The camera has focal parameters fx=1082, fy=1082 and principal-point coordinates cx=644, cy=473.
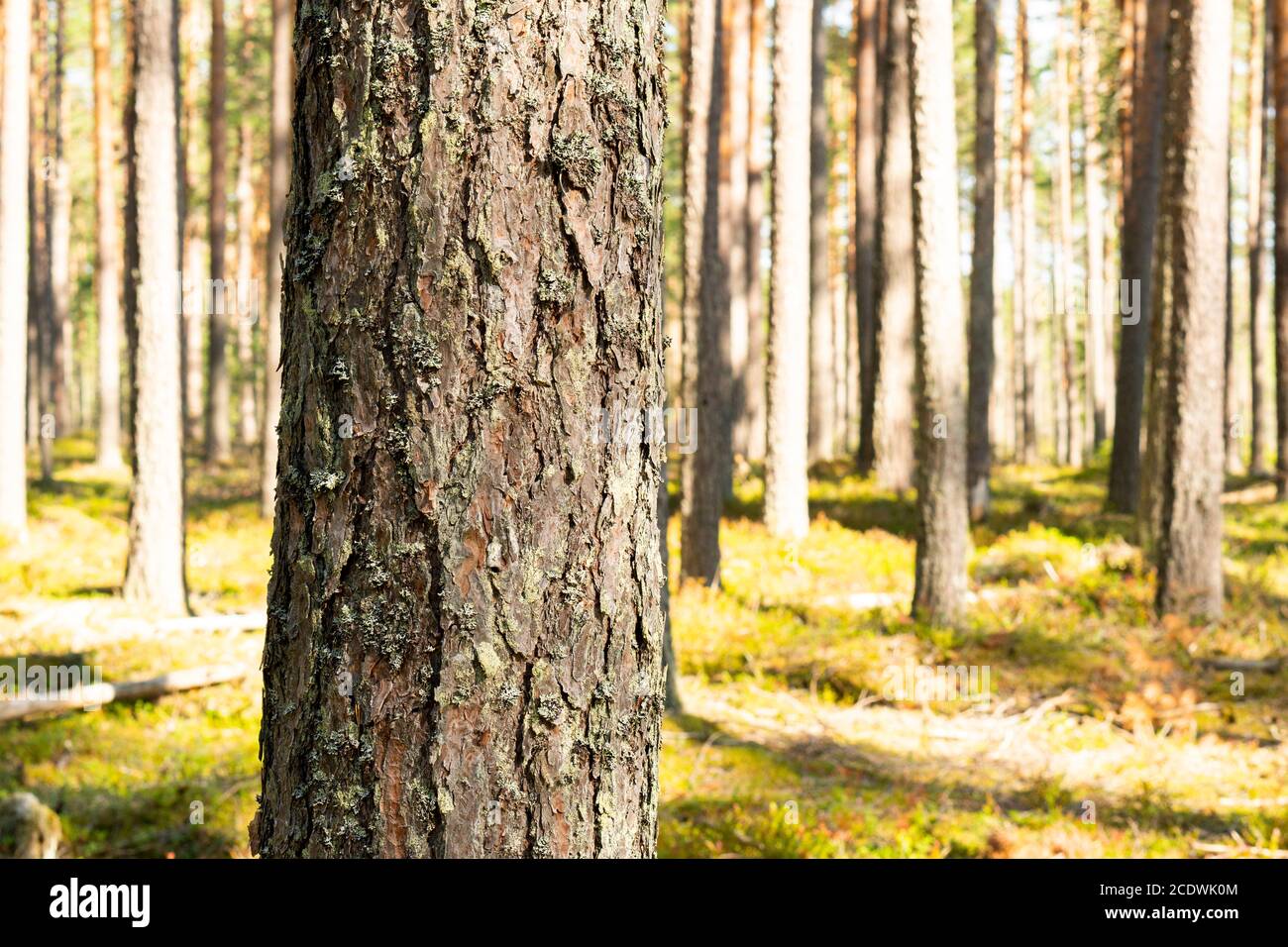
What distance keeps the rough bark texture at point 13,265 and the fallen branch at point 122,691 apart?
26.8 feet

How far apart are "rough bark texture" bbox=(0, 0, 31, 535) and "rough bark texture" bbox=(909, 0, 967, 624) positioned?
1241 centimetres

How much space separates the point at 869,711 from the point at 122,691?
232 inches

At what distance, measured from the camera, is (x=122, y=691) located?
8281 mm

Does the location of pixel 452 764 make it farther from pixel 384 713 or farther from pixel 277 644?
pixel 277 644

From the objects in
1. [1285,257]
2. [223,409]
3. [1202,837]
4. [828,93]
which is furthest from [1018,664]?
[828,93]

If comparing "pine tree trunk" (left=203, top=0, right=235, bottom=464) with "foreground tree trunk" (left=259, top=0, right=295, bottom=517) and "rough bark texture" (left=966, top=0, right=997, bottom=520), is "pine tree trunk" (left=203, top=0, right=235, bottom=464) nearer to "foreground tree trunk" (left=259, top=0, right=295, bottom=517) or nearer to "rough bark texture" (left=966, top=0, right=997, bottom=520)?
"foreground tree trunk" (left=259, top=0, right=295, bottom=517)

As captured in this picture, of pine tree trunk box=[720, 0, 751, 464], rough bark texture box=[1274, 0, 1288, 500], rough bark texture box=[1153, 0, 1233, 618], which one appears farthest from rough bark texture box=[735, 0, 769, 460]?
rough bark texture box=[1153, 0, 1233, 618]

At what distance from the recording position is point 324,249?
1.79 metres

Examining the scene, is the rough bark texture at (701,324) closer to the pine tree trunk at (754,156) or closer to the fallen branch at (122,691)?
the fallen branch at (122,691)

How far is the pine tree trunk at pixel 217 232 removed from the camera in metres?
22.1

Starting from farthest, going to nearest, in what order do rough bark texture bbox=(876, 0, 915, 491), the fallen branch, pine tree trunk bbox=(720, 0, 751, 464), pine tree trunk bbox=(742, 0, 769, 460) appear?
1. pine tree trunk bbox=(742, 0, 769, 460)
2. pine tree trunk bbox=(720, 0, 751, 464)
3. rough bark texture bbox=(876, 0, 915, 491)
4. the fallen branch

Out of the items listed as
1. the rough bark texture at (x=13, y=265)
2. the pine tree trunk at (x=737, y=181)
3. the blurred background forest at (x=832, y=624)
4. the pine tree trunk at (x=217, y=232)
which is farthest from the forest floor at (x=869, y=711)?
the pine tree trunk at (x=217, y=232)

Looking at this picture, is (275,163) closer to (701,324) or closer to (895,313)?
(701,324)

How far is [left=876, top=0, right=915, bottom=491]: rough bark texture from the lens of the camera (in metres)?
15.6
